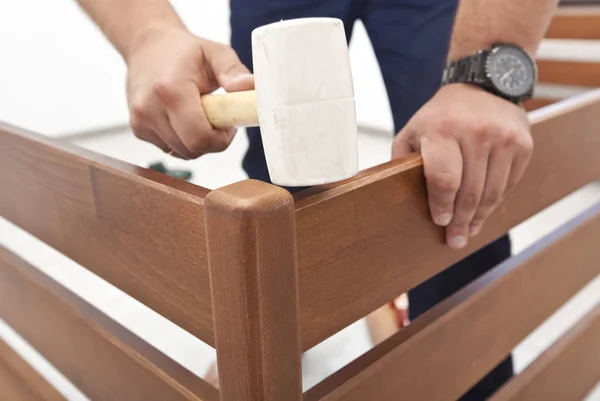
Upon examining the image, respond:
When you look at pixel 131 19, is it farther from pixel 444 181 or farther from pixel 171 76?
pixel 444 181

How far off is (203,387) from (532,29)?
22.0 inches

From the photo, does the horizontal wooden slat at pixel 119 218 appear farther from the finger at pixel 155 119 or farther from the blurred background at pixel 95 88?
the blurred background at pixel 95 88

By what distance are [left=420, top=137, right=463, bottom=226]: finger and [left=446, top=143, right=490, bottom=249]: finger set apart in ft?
0.04

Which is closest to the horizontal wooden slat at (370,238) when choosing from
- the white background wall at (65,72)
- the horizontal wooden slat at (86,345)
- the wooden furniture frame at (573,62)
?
the horizontal wooden slat at (86,345)

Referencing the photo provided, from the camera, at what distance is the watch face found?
60cm

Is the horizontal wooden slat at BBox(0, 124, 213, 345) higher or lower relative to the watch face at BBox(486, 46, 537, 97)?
lower

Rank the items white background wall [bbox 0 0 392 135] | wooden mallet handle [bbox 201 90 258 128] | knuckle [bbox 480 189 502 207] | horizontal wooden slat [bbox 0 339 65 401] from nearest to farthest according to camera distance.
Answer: wooden mallet handle [bbox 201 90 258 128]
knuckle [bbox 480 189 502 207]
horizontal wooden slat [bbox 0 339 65 401]
white background wall [bbox 0 0 392 135]

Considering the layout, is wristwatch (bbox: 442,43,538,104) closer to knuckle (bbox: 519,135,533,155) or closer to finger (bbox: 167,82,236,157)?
knuckle (bbox: 519,135,533,155)

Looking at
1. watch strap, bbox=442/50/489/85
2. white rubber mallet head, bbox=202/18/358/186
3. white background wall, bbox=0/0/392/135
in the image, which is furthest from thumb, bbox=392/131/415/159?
white background wall, bbox=0/0/392/135

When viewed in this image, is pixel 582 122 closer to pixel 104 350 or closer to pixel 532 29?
pixel 532 29

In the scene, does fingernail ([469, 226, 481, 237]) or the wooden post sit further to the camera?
fingernail ([469, 226, 481, 237])

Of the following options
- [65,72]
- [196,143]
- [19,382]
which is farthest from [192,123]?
[65,72]

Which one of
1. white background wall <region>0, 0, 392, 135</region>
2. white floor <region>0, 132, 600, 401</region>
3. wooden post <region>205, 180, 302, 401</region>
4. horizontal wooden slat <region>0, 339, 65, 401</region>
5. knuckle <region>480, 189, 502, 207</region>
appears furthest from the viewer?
white background wall <region>0, 0, 392, 135</region>

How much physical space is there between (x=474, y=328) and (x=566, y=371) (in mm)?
393
